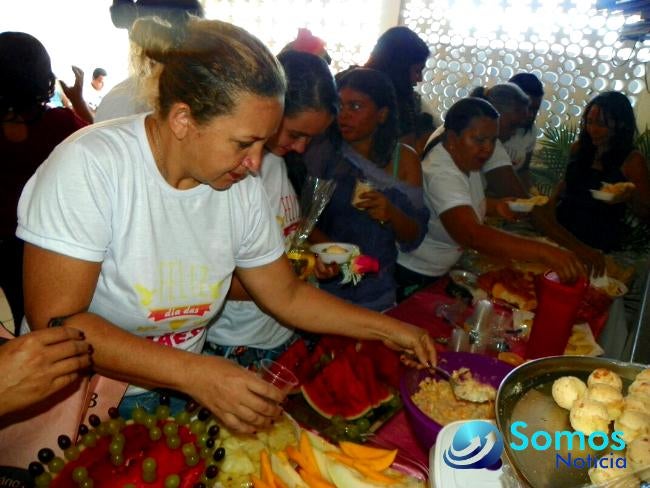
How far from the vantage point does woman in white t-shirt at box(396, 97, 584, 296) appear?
2818mm

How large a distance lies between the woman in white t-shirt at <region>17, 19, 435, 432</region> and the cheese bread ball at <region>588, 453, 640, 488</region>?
2.24 ft

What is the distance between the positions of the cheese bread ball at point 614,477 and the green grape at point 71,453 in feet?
3.34

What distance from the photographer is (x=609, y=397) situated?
0.78 meters

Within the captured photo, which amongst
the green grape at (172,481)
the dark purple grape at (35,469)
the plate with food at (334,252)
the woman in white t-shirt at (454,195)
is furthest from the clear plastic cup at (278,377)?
the woman in white t-shirt at (454,195)

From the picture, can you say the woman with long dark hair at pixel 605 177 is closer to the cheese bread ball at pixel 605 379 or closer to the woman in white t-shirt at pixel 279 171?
the woman in white t-shirt at pixel 279 171

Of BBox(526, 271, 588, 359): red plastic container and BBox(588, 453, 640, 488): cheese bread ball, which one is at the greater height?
BBox(588, 453, 640, 488): cheese bread ball

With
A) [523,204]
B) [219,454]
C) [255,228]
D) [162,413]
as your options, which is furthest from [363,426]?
[523,204]

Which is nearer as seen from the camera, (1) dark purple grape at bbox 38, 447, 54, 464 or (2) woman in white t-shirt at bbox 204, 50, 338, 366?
(1) dark purple grape at bbox 38, 447, 54, 464

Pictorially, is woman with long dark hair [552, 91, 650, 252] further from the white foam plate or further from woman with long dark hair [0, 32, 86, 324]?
woman with long dark hair [0, 32, 86, 324]

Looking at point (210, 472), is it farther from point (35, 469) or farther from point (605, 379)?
point (605, 379)

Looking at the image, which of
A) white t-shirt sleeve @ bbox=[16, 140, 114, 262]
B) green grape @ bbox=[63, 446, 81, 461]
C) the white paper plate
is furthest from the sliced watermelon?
the white paper plate

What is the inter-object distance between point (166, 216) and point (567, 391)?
3.38 feet

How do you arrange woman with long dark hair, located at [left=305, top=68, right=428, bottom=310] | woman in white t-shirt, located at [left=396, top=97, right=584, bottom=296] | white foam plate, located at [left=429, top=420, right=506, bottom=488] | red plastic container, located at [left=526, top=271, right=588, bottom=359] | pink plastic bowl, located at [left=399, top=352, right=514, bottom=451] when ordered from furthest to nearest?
woman in white t-shirt, located at [left=396, top=97, right=584, bottom=296]
woman with long dark hair, located at [left=305, top=68, right=428, bottom=310]
red plastic container, located at [left=526, top=271, right=588, bottom=359]
pink plastic bowl, located at [left=399, top=352, right=514, bottom=451]
white foam plate, located at [left=429, top=420, right=506, bottom=488]

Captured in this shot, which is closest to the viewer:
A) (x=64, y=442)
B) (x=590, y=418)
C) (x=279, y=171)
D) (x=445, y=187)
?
(x=590, y=418)
